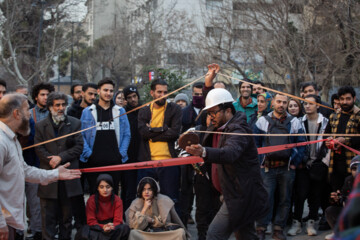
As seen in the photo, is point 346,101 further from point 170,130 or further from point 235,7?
point 235,7

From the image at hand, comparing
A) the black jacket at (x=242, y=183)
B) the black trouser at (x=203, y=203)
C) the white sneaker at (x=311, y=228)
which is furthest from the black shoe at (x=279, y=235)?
the black jacket at (x=242, y=183)

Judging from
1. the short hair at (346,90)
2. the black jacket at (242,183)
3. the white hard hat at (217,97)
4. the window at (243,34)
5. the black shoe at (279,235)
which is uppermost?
the window at (243,34)

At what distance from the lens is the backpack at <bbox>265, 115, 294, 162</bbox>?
8312 millimetres

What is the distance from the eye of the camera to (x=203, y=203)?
7.85 m

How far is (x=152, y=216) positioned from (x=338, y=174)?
3.00 m

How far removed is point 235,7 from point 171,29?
1395 cm

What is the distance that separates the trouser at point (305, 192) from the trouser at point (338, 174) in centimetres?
58

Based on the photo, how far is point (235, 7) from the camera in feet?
70.4

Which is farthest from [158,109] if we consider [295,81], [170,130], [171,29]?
[171,29]

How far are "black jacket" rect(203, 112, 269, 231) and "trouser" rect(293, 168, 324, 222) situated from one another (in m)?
3.15

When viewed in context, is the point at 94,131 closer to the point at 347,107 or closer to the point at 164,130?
the point at 164,130

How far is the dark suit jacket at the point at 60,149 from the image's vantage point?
770 cm

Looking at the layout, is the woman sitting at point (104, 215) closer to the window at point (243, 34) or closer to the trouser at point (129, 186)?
the trouser at point (129, 186)

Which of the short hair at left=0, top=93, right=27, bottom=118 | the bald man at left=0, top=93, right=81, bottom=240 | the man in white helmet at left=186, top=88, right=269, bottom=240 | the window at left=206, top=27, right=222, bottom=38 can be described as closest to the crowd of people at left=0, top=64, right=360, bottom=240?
the man in white helmet at left=186, top=88, right=269, bottom=240
